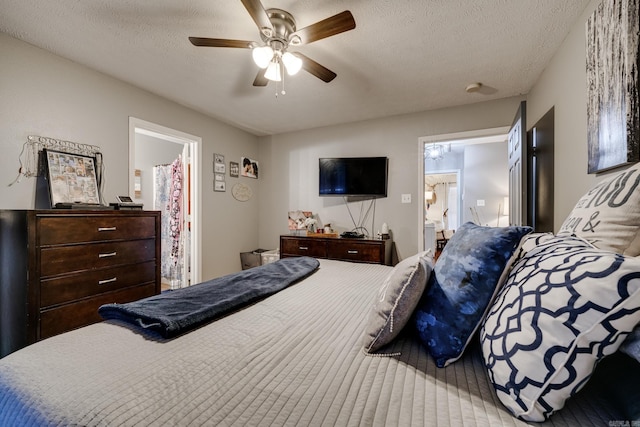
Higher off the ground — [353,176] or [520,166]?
[353,176]

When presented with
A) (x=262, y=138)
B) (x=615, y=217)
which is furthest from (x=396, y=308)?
(x=262, y=138)

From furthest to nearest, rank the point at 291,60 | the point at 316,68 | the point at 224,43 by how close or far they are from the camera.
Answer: the point at 316,68, the point at 291,60, the point at 224,43

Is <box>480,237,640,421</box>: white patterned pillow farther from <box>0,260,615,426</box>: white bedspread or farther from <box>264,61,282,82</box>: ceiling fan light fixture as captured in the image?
<box>264,61,282,82</box>: ceiling fan light fixture

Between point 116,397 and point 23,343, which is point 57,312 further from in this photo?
point 116,397

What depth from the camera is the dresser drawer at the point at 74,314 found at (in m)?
1.71

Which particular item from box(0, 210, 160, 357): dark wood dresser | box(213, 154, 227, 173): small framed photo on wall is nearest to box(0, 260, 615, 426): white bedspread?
box(0, 210, 160, 357): dark wood dresser

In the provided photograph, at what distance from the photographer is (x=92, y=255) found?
196 cm

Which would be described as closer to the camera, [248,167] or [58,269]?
[58,269]

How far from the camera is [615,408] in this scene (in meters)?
0.56

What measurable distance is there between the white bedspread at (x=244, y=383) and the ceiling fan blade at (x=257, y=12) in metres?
1.63

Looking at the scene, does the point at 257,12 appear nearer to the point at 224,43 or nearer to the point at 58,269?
the point at 224,43

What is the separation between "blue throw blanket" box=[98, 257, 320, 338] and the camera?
95cm

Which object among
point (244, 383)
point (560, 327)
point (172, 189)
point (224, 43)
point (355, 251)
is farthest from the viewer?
point (172, 189)

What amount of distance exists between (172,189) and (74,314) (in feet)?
8.11
